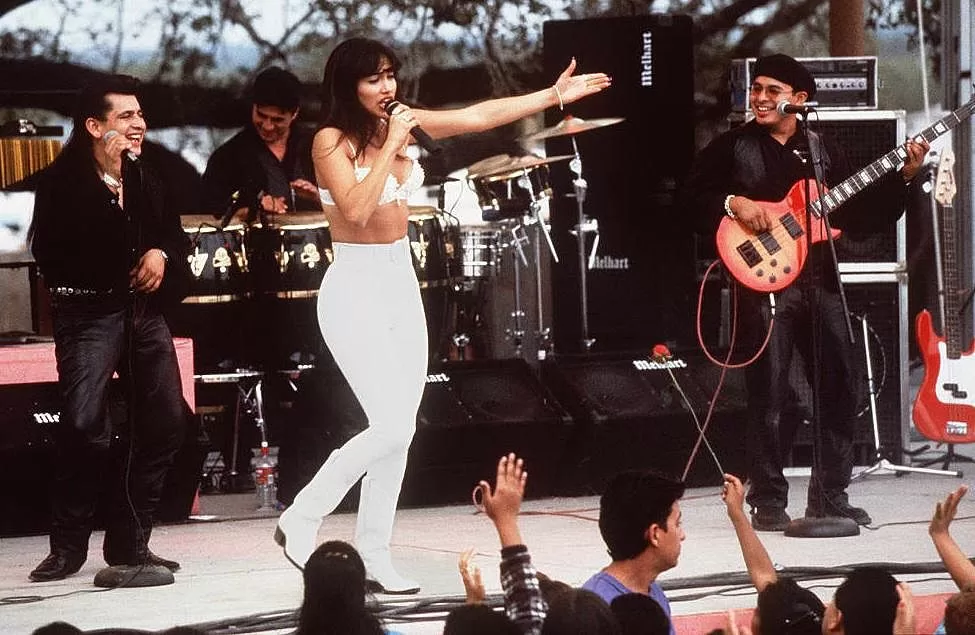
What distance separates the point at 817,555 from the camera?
24.5 ft

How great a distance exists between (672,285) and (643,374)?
2110mm

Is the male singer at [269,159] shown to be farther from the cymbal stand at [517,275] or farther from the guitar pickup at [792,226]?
the guitar pickup at [792,226]

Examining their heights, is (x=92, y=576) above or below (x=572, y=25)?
below

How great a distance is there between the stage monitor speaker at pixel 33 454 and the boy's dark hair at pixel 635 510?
12.1ft

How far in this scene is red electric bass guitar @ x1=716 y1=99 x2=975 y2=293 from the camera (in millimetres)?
7941

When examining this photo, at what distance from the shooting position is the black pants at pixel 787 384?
8.07 m

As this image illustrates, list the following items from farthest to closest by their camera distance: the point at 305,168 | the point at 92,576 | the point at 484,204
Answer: the point at 484,204 → the point at 305,168 → the point at 92,576

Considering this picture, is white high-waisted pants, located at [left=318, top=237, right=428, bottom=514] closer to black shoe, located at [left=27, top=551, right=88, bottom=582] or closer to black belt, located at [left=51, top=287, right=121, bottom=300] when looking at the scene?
black belt, located at [left=51, top=287, right=121, bottom=300]

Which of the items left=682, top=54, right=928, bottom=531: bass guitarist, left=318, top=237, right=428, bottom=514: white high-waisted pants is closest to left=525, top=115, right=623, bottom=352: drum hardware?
left=682, top=54, right=928, bottom=531: bass guitarist

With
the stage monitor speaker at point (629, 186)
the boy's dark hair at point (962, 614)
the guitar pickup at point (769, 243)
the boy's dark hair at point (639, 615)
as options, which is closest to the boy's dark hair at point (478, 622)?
the boy's dark hair at point (639, 615)

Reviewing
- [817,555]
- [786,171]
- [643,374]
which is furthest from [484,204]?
[817,555]

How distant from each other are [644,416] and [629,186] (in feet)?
9.01

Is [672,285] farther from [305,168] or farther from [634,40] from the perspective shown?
[305,168]

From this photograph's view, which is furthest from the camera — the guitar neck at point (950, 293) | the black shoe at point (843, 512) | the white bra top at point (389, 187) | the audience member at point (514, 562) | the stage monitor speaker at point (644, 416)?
the guitar neck at point (950, 293)
